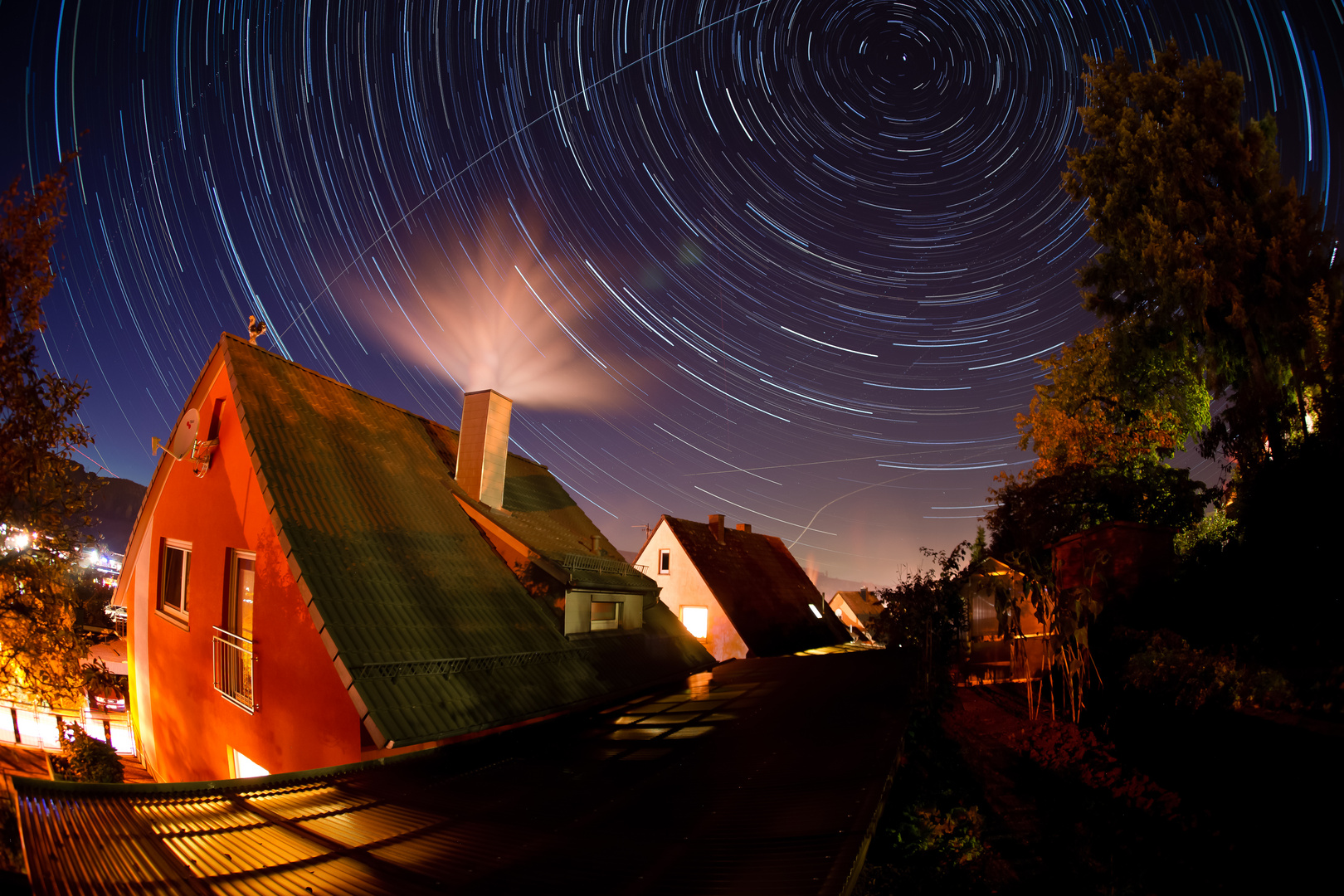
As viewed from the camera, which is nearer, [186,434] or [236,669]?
[236,669]

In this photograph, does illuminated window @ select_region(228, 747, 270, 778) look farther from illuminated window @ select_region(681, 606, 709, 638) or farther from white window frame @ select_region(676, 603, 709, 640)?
illuminated window @ select_region(681, 606, 709, 638)

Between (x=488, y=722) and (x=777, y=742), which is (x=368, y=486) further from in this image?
(x=777, y=742)

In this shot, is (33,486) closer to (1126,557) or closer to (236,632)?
(236,632)

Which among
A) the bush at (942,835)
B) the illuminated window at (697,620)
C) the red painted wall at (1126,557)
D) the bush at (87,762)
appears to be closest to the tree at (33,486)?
the bush at (87,762)

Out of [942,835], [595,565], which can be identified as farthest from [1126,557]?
[595,565]

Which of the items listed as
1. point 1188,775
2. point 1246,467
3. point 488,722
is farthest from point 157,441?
point 1246,467

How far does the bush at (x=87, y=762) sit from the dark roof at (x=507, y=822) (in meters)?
9.84

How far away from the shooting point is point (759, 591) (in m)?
32.3

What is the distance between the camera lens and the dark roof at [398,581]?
9.16m

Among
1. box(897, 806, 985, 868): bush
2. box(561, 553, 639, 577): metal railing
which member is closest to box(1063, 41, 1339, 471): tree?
box(897, 806, 985, 868): bush

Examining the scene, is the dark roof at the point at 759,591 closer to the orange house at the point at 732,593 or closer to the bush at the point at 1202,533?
the orange house at the point at 732,593

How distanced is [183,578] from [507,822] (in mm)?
12628

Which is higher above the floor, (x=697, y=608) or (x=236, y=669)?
(x=236, y=669)

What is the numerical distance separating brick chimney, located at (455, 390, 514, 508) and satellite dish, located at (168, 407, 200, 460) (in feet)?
18.0
